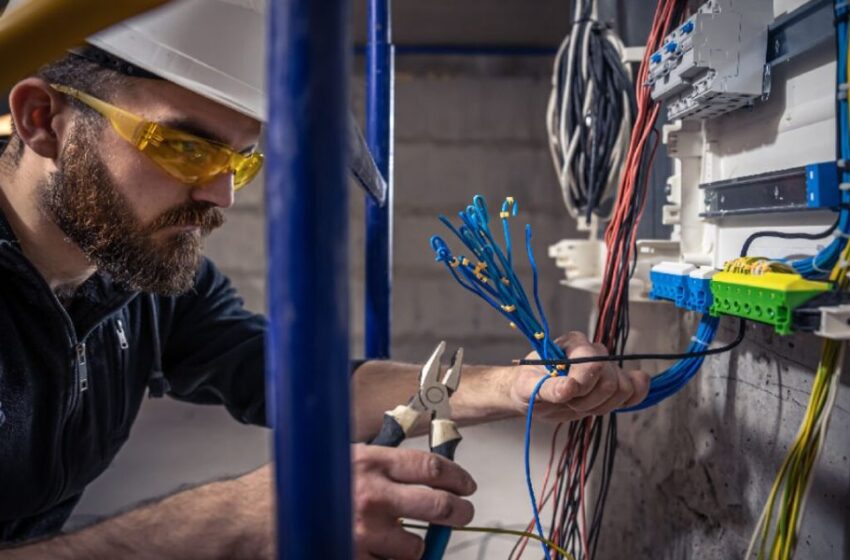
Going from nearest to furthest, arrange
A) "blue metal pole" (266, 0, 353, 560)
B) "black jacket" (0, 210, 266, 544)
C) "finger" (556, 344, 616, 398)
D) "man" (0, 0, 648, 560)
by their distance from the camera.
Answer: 1. "blue metal pole" (266, 0, 353, 560)
2. "finger" (556, 344, 616, 398)
3. "man" (0, 0, 648, 560)
4. "black jacket" (0, 210, 266, 544)

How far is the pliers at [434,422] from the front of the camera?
0.54 meters

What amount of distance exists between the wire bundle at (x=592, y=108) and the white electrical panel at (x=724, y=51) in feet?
1.62

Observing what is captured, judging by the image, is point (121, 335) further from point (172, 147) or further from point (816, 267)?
point (816, 267)

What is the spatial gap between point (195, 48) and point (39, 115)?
0.28 m

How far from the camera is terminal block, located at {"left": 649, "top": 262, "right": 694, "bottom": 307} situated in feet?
2.66

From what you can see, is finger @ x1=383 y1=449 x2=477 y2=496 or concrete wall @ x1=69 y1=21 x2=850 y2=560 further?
concrete wall @ x1=69 y1=21 x2=850 y2=560

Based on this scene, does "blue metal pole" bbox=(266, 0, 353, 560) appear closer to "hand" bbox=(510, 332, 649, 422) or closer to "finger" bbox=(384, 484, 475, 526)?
"finger" bbox=(384, 484, 475, 526)

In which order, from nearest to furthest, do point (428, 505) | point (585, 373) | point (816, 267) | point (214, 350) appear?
point (428, 505), point (816, 267), point (585, 373), point (214, 350)

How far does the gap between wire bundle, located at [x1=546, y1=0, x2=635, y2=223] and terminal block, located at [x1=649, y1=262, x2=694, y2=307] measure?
1.57ft

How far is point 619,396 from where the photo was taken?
2.57 ft

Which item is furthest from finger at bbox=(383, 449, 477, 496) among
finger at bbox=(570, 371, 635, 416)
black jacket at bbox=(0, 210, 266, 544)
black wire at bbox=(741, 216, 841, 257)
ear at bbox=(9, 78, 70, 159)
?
ear at bbox=(9, 78, 70, 159)

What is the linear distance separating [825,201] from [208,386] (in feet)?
3.47

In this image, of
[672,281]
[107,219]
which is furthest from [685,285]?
[107,219]

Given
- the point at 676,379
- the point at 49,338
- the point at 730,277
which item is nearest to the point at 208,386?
the point at 49,338
